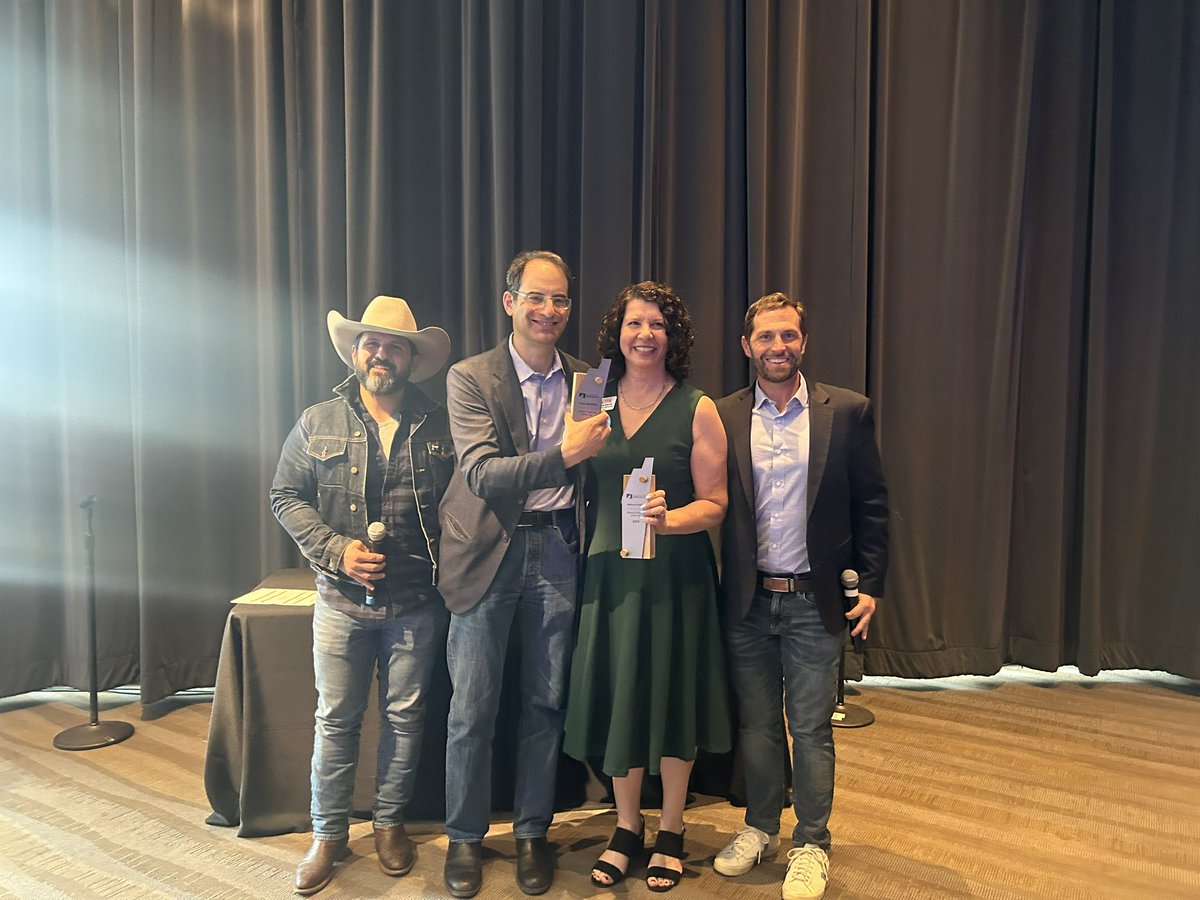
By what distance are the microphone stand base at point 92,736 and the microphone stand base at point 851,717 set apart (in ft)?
9.82

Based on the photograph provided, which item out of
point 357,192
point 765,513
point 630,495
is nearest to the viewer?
point 630,495

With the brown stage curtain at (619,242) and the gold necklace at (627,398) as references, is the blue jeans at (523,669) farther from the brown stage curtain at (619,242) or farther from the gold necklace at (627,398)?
the brown stage curtain at (619,242)

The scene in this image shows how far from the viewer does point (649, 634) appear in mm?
2049

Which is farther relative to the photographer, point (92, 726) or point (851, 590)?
point (92, 726)

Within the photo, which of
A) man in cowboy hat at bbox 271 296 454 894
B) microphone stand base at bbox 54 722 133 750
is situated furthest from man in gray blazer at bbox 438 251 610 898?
microphone stand base at bbox 54 722 133 750

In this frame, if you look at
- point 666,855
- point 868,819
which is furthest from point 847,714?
point 666,855

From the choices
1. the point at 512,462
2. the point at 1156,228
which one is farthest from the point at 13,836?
the point at 1156,228

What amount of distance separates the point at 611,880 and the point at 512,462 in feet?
4.01

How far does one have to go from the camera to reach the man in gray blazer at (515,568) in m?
2.06

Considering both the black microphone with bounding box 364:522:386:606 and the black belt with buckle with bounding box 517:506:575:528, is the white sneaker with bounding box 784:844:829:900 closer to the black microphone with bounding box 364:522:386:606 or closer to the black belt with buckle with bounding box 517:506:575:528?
the black belt with buckle with bounding box 517:506:575:528

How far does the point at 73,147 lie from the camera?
3.44 m

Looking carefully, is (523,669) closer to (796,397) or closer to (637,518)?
(637,518)

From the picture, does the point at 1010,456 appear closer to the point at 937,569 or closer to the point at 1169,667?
the point at 937,569

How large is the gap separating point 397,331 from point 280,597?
1071 millimetres
